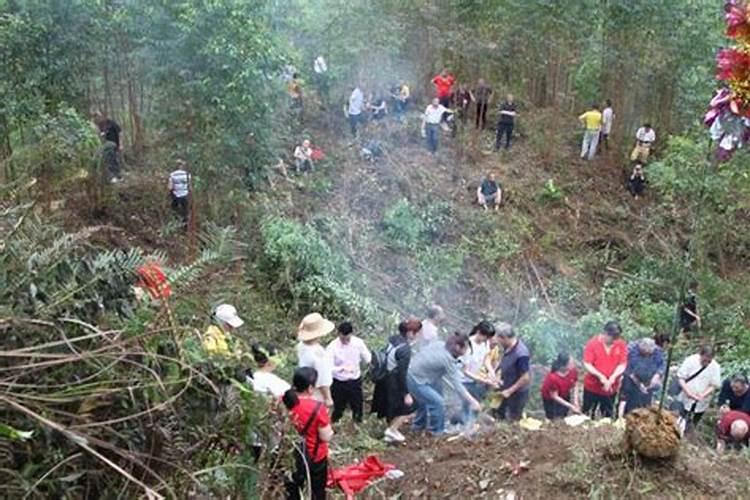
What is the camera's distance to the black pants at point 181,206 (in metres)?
13.4

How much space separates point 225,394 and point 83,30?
402 inches

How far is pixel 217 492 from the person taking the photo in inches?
165

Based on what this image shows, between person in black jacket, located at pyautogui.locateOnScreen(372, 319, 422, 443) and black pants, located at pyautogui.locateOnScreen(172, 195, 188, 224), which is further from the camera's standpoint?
black pants, located at pyautogui.locateOnScreen(172, 195, 188, 224)

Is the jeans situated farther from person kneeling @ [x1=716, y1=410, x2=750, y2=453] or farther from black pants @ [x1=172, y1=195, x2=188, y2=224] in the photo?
person kneeling @ [x1=716, y1=410, x2=750, y2=453]

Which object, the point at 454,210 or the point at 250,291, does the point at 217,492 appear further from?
the point at 454,210

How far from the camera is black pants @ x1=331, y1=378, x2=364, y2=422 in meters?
8.21

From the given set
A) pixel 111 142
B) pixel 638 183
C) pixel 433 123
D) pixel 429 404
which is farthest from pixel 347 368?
pixel 638 183

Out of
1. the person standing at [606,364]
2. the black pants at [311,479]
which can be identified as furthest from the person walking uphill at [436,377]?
the black pants at [311,479]

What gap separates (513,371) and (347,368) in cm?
144

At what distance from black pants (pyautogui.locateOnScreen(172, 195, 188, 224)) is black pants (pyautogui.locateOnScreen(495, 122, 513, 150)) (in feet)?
23.3

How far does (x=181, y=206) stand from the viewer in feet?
44.2

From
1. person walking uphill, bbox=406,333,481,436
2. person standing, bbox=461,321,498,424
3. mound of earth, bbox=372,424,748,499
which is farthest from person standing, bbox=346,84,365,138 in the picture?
mound of earth, bbox=372,424,748,499

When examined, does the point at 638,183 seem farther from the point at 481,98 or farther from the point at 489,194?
the point at 481,98

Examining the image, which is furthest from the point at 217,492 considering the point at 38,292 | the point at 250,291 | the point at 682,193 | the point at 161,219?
the point at 682,193
